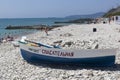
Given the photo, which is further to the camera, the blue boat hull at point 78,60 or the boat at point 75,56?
the blue boat hull at point 78,60

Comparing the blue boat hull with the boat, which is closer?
the boat

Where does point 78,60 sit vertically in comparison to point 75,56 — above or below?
below

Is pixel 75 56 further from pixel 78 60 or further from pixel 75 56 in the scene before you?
pixel 78 60

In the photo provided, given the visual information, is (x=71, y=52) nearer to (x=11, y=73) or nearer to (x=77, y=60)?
(x=77, y=60)

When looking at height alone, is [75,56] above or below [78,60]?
above

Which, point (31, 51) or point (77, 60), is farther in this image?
point (31, 51)

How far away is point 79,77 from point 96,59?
1.82 meters

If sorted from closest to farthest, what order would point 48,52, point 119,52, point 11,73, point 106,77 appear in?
point 106,77 → point 11,73 → point 48,52 → point 119,52

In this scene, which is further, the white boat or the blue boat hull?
the blue boat hull

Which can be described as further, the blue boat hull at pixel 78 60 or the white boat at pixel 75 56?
the blue boat hull at pixel 78 60

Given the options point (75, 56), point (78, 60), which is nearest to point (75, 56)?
point (75, 56)

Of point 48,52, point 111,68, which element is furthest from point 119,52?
point 48,52

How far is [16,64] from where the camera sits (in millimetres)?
15094

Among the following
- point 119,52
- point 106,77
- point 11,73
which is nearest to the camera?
point 106,77
